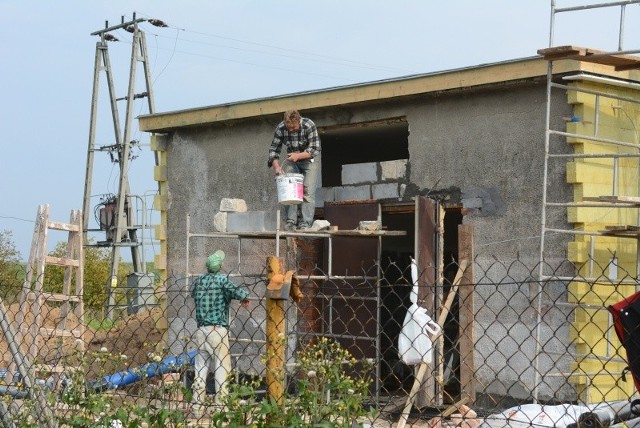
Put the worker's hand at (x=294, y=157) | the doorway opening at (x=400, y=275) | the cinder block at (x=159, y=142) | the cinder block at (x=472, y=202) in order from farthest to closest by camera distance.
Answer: the cinder block at (x=159, y=142) → the doorway opening at (x=400, y=275) → the worker's hand at (x=294, y=157) → the cinder block at (x=472, y=202)

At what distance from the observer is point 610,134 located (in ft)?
42.7

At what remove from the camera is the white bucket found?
13.6 metres

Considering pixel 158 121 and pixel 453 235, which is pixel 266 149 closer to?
pixel 158 121

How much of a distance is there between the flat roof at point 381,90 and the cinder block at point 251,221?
1.73 metres

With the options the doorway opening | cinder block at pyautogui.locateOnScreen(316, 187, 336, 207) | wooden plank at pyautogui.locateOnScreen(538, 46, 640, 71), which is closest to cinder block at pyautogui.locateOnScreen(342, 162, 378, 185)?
cinder block at pyautogui.locateOnScreen(316, 187, 336, 207)

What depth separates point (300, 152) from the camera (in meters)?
14.0

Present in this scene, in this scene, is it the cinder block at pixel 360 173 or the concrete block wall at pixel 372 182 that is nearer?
the concrete block wall at pixel 372 182

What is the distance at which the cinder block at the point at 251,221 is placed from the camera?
1459cm

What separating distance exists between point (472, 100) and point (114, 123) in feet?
65.8

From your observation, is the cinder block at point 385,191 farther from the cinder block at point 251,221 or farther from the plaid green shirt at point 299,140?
the cinder block at point 251,221

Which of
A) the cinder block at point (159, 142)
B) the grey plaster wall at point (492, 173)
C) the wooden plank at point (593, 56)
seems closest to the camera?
the wooden plank at point (593, 56)

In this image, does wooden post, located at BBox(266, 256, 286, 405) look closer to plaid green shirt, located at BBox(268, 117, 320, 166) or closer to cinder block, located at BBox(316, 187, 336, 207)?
plaid green shirt, located at BBox(268, 117, 320, 166)

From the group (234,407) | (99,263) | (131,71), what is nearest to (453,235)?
(234,407)

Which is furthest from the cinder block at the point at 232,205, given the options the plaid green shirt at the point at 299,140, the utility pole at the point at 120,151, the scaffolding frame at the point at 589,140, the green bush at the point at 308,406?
the utility pole at the point at 120,151
